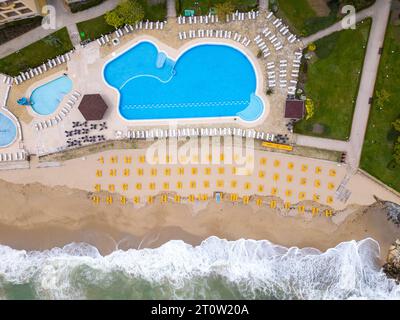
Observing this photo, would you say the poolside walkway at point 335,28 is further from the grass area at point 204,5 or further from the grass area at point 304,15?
the grass area at point 204,5

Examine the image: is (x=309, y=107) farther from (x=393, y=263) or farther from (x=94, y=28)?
(x=94, y=28)

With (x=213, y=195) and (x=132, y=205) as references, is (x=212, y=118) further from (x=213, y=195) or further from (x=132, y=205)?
(x=132, y=205)

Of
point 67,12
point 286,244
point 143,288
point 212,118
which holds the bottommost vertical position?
point 143,288

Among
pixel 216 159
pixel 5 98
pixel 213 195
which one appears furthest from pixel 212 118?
pixel 5 98

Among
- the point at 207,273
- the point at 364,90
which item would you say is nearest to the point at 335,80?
the point at 364,90

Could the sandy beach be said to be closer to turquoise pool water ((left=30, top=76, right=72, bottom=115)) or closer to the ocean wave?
the ocean wave

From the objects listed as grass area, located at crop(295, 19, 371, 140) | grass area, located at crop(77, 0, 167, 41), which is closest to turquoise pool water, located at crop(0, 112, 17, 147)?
grass area, located at crop(77, 0, 167, 41)

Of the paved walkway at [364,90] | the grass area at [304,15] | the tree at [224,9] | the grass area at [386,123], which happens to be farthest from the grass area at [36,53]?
the grass area at [386,123]
